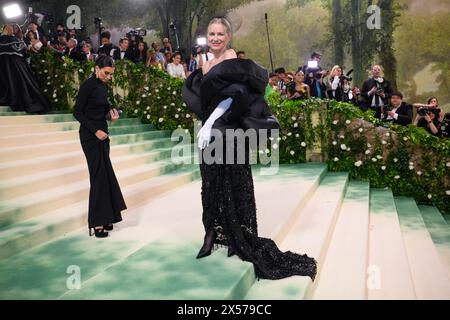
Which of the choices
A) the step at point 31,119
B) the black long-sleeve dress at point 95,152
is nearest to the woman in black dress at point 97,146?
the black long-sleeve dress at point 95,152

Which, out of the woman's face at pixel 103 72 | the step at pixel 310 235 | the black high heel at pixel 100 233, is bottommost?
the step at pixel 310 235

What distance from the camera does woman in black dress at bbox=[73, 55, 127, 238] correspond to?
3773mm

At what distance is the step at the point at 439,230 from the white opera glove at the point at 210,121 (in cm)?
351

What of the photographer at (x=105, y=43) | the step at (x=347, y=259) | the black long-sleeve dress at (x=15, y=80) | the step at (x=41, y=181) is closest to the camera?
the step at (x=347, y=259)

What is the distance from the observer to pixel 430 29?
59.2 ft

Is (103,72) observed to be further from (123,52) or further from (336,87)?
(336,87)

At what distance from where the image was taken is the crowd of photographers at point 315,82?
8273mm

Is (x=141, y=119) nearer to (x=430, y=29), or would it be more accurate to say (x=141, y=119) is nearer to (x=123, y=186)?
(x=123, y=186)

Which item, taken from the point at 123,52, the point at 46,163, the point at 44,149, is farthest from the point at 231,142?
the point at 123,52

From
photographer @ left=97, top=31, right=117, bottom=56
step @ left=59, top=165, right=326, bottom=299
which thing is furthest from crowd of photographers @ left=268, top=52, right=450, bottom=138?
Result: step @ left=59, top=165, right=326, bottom=299

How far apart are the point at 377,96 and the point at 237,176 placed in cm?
662

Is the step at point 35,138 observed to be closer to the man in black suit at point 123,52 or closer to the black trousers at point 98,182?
the black trousers at point 98,182
